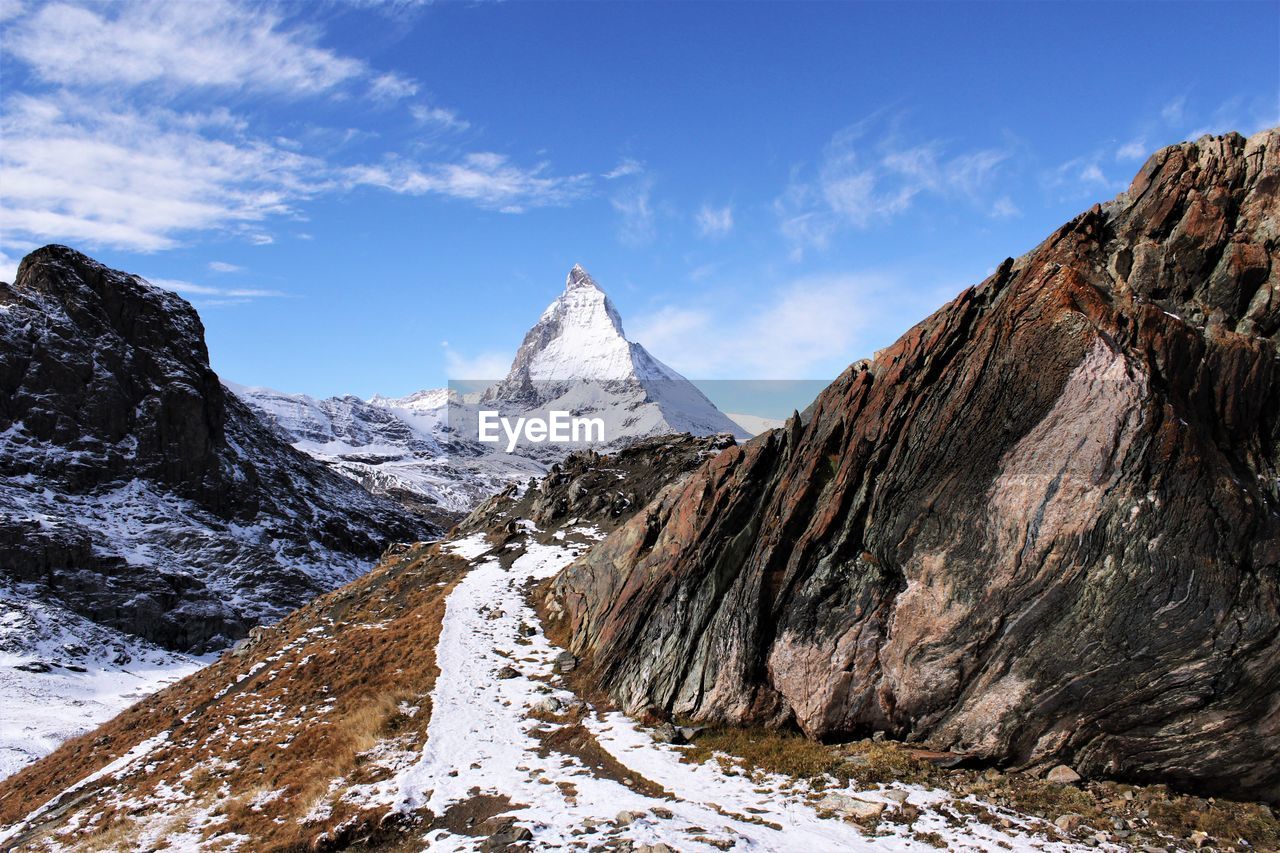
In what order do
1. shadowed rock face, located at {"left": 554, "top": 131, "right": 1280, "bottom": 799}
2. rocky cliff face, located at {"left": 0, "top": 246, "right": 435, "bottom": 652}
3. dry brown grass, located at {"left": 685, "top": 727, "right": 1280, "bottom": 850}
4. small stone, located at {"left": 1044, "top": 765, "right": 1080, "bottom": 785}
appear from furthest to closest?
rocky cliff face, located at {"left": 0, "top": 246, "right": 435, "bottom": 652} → small stone, located at {"left": 1044, "top": 765, "right": 1080, "bottom": 785} → shadowed rock face, located at {"left": 554, "top": 131, "right": 1280, "bottom": 799} → dry brown grass, located at {"left": 685, "top": 727, "right": 1280, "bottom": 850}

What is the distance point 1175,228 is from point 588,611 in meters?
24.2

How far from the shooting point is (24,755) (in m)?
55.4

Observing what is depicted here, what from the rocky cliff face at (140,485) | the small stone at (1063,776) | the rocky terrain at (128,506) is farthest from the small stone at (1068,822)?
the rocky cliff face at (140,485)

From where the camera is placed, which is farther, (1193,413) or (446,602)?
(446,602)

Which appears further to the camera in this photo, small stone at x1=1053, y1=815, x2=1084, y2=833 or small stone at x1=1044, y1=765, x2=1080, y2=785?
small stone at x1=1044, y1=765, x2=1080, y2=785

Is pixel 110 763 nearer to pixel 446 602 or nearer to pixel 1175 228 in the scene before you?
pixel 446 602

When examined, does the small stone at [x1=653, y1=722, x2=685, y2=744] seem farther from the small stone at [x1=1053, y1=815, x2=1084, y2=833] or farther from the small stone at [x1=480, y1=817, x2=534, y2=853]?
the small stone at [x1=1053, y1=815, x2=1084, y2=833]

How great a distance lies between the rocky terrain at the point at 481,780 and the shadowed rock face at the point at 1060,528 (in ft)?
4.28

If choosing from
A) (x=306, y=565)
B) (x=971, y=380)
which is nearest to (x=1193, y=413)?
(x=971, y=380)

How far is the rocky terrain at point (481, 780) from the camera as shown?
46.1 ft

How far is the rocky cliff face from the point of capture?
4171 inches

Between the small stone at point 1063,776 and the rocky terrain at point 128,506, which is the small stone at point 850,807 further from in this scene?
the rocky terrain at point 128,506

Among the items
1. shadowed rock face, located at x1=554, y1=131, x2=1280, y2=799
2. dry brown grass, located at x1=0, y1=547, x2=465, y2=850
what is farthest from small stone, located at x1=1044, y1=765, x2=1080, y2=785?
dry brown grass, located at x1=0, y1=547, x2=465, y2=850

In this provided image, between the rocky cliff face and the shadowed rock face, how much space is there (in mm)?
113294
